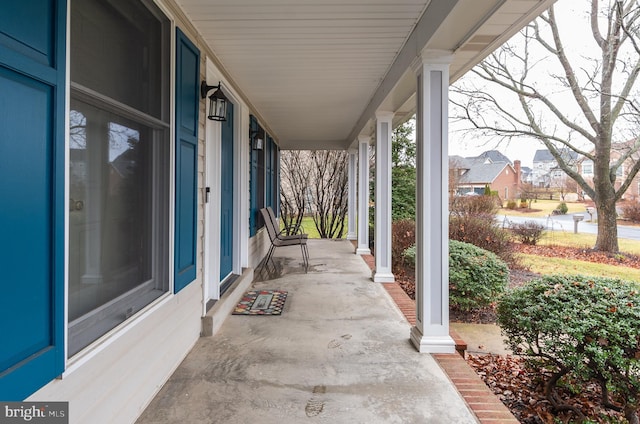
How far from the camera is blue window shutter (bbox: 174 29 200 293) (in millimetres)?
2385

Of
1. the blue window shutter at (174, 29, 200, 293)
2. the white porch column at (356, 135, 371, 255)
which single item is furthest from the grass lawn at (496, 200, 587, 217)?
the blue window shutter at (174, 29, 200, 293)

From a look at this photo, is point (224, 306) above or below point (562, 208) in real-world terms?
below

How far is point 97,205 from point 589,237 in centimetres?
1171

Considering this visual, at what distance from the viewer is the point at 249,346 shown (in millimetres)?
2799

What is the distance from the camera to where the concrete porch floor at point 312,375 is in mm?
1931

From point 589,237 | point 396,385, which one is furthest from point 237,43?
point 589,237

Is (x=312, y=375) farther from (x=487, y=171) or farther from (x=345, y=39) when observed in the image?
(x=487, y=171)

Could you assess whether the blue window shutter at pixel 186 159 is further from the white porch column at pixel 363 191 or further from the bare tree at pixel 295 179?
the bare tree at pixel 295 179

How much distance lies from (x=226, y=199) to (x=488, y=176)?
14.2m

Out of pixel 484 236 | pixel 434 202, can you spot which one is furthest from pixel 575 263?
pixel 434 202

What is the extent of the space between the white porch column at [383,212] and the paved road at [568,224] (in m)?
5.13

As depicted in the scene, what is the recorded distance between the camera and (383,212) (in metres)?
4.93

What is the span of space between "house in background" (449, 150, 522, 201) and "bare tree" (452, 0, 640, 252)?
1575 millimetres

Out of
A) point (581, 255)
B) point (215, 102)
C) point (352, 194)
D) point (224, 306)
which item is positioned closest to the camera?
point (215, 102)
